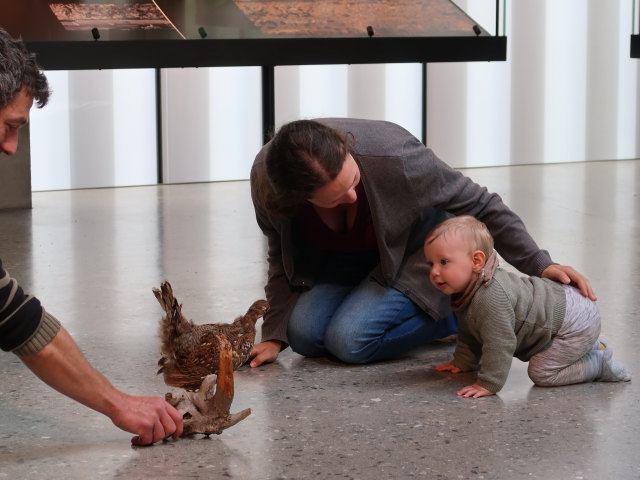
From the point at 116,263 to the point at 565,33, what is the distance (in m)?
6.95

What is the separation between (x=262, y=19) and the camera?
6.90 m

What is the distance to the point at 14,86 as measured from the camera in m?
2.69

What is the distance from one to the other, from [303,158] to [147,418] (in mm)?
1008

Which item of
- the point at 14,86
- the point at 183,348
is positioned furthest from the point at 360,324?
the point at 14,86

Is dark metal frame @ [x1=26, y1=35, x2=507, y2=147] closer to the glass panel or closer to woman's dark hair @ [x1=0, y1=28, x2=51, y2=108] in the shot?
the glass panel

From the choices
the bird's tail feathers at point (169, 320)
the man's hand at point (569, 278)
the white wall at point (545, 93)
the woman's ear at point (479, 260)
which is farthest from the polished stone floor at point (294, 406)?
the white wall at point (545, 93)

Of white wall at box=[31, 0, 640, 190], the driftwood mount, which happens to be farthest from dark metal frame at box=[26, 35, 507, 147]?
the driftwood mount

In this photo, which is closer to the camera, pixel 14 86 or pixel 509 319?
pixel 14 86

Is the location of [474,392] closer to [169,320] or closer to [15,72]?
[169,320]

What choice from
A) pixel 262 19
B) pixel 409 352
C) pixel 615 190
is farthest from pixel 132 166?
pixel 409 352

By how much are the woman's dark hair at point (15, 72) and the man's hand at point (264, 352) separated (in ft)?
5.45

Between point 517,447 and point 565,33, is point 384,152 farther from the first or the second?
point 565,33

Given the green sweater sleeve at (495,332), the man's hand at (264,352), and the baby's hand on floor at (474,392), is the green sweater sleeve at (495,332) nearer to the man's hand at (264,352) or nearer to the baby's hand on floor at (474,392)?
the baby's hand on floor at (474,392)

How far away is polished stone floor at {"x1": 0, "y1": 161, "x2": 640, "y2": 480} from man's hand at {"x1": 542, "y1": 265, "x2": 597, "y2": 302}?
337 mm
